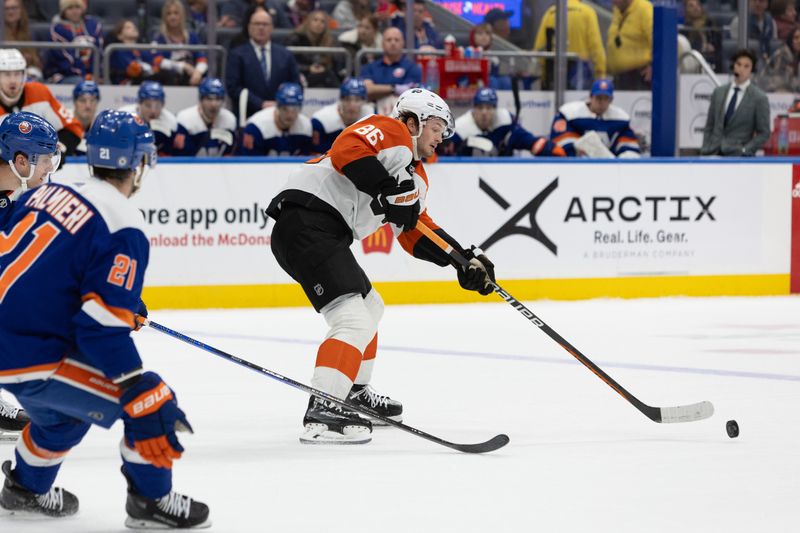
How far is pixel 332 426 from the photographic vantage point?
4.32m

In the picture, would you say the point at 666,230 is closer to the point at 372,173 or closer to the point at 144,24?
the point at 144,24

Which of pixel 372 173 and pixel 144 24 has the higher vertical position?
pixel 144 24

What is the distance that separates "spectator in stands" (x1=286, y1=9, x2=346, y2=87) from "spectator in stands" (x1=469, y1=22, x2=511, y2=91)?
1076 millimetres

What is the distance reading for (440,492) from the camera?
3.60 m

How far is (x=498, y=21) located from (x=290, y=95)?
2.20 meters

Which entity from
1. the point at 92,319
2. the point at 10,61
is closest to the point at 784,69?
the point at 10,61

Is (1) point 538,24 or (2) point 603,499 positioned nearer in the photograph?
(2) point 603,499

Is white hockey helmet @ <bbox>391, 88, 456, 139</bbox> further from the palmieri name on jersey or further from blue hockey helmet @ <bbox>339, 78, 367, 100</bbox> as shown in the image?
blue hockey helmet @ <bbox>339, 78, 367, 100</bbox>

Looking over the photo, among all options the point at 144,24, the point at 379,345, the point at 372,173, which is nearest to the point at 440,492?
the point at 372,173

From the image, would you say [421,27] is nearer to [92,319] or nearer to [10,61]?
[10,61]

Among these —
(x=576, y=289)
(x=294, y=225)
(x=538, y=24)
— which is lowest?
(x=576, y=289)

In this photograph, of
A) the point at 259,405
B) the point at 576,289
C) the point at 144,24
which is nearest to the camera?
the point at 259,405

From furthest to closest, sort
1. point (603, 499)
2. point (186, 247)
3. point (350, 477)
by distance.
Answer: point (186, 247) → point (350, 477) → point (603, 499)

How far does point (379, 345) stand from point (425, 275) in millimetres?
1769
